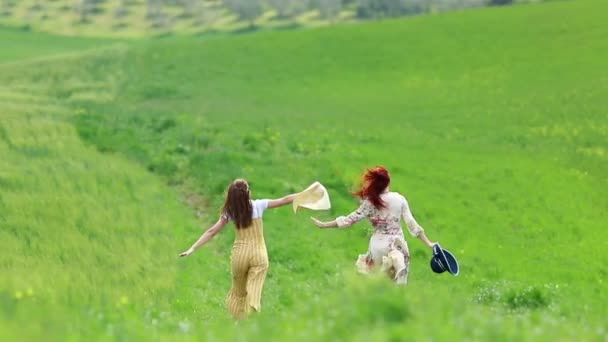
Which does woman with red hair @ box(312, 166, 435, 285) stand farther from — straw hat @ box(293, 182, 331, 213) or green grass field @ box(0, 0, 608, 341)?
green grass field @ box(0, 0, 608, 341)

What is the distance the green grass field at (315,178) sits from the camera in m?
8.66

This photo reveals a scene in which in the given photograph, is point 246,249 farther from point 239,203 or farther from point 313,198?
point 313,198

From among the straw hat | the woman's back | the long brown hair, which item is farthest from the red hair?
the long brown hair

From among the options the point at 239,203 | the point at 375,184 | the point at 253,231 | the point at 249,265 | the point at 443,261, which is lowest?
the point at 443,261

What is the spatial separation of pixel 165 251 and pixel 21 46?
218 feet

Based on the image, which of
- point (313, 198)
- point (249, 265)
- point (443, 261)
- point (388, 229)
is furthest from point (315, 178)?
point (249, 265)

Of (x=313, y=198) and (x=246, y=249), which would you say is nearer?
(x=246, y=249)

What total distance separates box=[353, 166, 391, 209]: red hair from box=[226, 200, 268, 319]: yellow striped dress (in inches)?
57.0

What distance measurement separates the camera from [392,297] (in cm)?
802

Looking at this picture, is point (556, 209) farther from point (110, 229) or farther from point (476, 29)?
point (476, 29)

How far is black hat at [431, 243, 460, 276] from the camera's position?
40.8 ft

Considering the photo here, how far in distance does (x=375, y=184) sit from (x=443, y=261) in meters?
1.48

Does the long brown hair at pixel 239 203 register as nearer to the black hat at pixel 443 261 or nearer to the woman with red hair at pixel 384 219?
the woman with red hair at pixel 384 219

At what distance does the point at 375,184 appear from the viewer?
39.9ft
